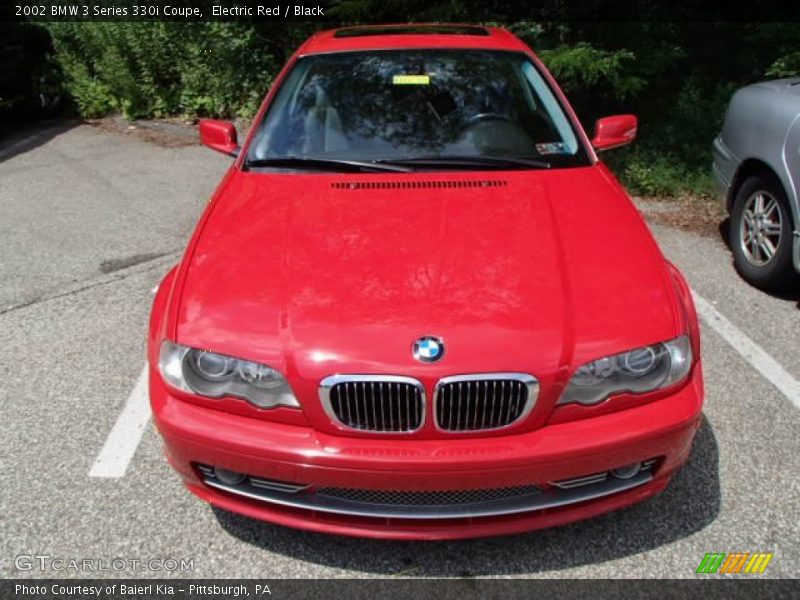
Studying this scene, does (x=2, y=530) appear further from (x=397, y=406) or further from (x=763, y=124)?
(x=763, y=124)

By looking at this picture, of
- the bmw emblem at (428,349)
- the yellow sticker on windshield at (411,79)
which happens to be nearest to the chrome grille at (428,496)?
the bmw emblem at (428,349)

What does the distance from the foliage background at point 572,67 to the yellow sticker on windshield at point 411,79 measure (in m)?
3.27

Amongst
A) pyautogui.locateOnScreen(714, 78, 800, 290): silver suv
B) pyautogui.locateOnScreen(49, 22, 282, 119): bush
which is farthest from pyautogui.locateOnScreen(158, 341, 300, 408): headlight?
pyautogui.locateOnScreen(49, 22, 282, 119): bush

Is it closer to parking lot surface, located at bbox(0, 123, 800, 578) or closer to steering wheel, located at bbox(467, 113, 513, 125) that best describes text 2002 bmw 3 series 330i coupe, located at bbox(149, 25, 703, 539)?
parking lot surface, located at bbox(0, 123, 800, 578)

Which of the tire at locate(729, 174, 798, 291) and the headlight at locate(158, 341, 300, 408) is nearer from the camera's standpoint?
the headlight at locate(158, 341, 300, 408)

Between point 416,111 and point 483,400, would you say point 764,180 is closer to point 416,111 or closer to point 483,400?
point 416,111

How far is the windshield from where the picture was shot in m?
3.13

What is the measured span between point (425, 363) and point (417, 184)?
3.54 feet

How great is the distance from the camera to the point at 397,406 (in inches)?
81.3

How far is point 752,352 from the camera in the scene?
3.70 meters

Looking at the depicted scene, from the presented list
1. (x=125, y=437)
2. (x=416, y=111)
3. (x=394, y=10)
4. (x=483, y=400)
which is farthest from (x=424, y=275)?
(x=394, y=10)

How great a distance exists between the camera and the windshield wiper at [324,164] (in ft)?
9.83

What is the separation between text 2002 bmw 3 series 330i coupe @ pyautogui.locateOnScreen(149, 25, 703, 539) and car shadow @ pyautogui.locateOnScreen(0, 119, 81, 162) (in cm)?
711

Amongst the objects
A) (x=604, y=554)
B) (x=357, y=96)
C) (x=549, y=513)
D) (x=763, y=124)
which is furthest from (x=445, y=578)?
(x=763, y=124)
